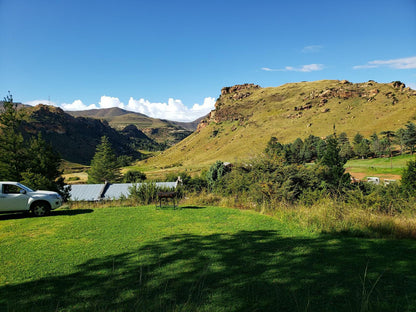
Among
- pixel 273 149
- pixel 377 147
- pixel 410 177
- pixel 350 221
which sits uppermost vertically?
pixel 377 147

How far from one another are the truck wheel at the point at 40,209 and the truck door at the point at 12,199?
0.32 m

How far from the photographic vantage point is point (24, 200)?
28.5 feet

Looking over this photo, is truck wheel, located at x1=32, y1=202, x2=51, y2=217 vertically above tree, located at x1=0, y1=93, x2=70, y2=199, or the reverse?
tree, located at x1=0, y1=93, x2=70, y2=199

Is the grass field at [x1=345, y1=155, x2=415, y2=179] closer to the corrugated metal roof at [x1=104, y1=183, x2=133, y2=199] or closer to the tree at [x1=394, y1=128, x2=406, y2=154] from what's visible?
the tree at [x1=394, y1=128, x2=406, y2=154]

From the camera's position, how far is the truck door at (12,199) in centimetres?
847

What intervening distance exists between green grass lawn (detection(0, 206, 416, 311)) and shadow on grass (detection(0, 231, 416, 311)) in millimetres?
17

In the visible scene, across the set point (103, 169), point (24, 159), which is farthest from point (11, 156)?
point (103, 169)

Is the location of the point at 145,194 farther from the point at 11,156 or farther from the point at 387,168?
the point at 387,168

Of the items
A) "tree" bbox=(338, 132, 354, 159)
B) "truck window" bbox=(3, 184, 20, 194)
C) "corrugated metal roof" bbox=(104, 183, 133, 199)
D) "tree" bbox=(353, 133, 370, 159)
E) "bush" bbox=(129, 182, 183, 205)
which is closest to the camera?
"truck window" bbox=(3, 184, 20, 194)

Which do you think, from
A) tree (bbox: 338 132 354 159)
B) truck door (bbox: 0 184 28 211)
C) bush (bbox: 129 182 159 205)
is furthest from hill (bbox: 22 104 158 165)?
truck door (bbox: 0 184 28 211)

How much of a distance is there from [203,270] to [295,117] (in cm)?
12706

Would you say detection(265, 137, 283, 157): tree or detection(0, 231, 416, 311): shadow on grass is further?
detection(265, 137, 283, 157): tree

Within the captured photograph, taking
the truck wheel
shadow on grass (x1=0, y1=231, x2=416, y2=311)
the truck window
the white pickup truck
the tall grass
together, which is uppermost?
the truck window

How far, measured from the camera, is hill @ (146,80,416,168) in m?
96.4
